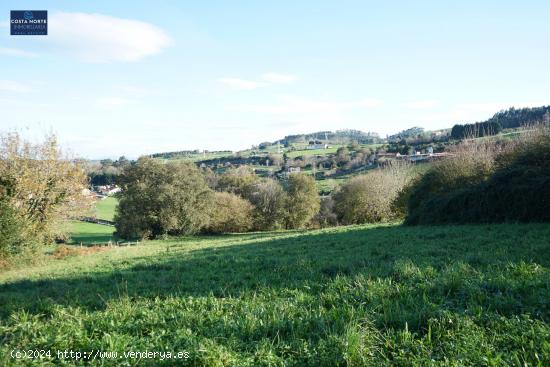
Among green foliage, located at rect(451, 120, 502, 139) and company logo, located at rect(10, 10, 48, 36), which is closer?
company logo, located at rect(10, 10, 48, 36)

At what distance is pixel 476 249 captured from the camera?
33.7 ft

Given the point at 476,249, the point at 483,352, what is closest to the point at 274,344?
the point at 483,352

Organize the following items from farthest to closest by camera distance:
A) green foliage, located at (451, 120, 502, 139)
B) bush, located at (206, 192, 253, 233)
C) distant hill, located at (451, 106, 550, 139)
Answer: distant hill, located at (451, 106, 550, 139) → green foliage, located at (451, 120, 502, 139) → bush, located at (206, 192, 253, 233)

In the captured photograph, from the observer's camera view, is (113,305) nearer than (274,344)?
No

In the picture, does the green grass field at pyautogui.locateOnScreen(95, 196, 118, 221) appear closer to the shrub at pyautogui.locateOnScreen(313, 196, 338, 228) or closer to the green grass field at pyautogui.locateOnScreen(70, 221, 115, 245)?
the green grass field at pyautogui.locateOnScreen(70, 221, 115, 245)

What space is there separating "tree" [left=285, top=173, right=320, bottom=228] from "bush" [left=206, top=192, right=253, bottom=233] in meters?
7.15

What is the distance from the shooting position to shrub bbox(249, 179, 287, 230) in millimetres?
60812

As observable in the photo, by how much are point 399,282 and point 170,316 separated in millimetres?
4269

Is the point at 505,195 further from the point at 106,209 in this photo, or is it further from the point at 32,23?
the point at 106,209

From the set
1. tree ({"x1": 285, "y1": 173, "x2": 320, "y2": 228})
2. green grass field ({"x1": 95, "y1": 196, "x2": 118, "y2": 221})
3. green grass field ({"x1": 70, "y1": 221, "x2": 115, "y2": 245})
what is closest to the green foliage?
tree ({"x1": 285, "y1": 173, "x2": 320, "y2": 228})

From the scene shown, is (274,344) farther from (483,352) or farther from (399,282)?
(399,282)

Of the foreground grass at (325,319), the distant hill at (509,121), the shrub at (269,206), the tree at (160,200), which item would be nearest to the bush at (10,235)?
the foreground grass at (325,319)

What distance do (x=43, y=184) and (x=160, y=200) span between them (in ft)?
61.8

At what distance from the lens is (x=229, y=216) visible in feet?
193
